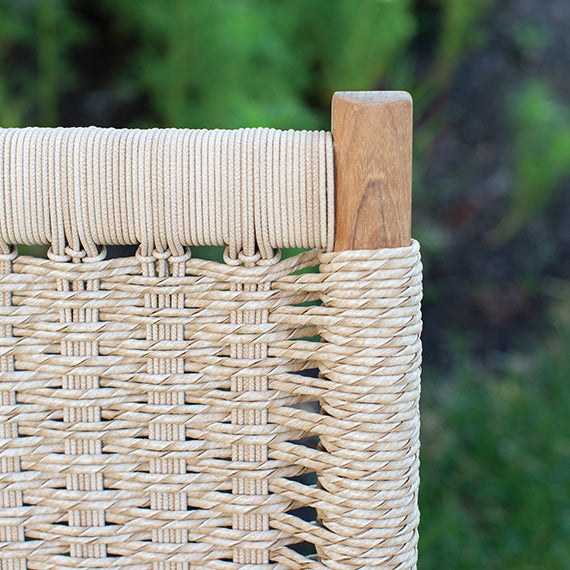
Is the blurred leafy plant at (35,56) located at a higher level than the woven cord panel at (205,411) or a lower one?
higher

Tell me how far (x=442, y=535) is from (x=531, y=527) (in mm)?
204

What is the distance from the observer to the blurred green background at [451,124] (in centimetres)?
161

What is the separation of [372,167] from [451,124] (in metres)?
2.36

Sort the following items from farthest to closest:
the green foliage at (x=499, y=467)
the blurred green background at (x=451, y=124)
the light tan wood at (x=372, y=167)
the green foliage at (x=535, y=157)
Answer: the green foliage at (x=535, y=157) → the blurred green background at (x=451, y=124) → the green foliage at (x=499, y=467) → the light tan wood at (x=372, y=167)

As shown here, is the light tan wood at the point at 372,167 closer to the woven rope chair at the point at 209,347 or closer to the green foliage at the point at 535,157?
the woven rope chair at the point at 209,347

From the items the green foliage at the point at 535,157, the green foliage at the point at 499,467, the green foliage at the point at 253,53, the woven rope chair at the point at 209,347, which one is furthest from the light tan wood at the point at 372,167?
the green foliage at the point at 535,157

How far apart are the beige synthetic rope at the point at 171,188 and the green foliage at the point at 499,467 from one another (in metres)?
1.23

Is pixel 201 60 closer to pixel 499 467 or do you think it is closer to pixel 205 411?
pixel 499 467

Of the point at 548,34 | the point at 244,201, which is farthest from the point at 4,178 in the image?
the point at 548,34

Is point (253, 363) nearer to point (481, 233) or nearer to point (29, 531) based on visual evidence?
point (29, 531)

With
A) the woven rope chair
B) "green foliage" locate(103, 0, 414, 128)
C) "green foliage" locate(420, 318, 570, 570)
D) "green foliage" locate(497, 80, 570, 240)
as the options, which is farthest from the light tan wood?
"green foliage" locate(497, 80, 570, 240)

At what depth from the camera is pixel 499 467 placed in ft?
5.38

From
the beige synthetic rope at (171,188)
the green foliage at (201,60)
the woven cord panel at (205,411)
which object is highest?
the green foliage at (201,60)

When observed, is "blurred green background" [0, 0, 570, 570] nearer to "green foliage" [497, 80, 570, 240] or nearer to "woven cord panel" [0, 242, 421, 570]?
"green foliage" [497, 80, 570, 240]
